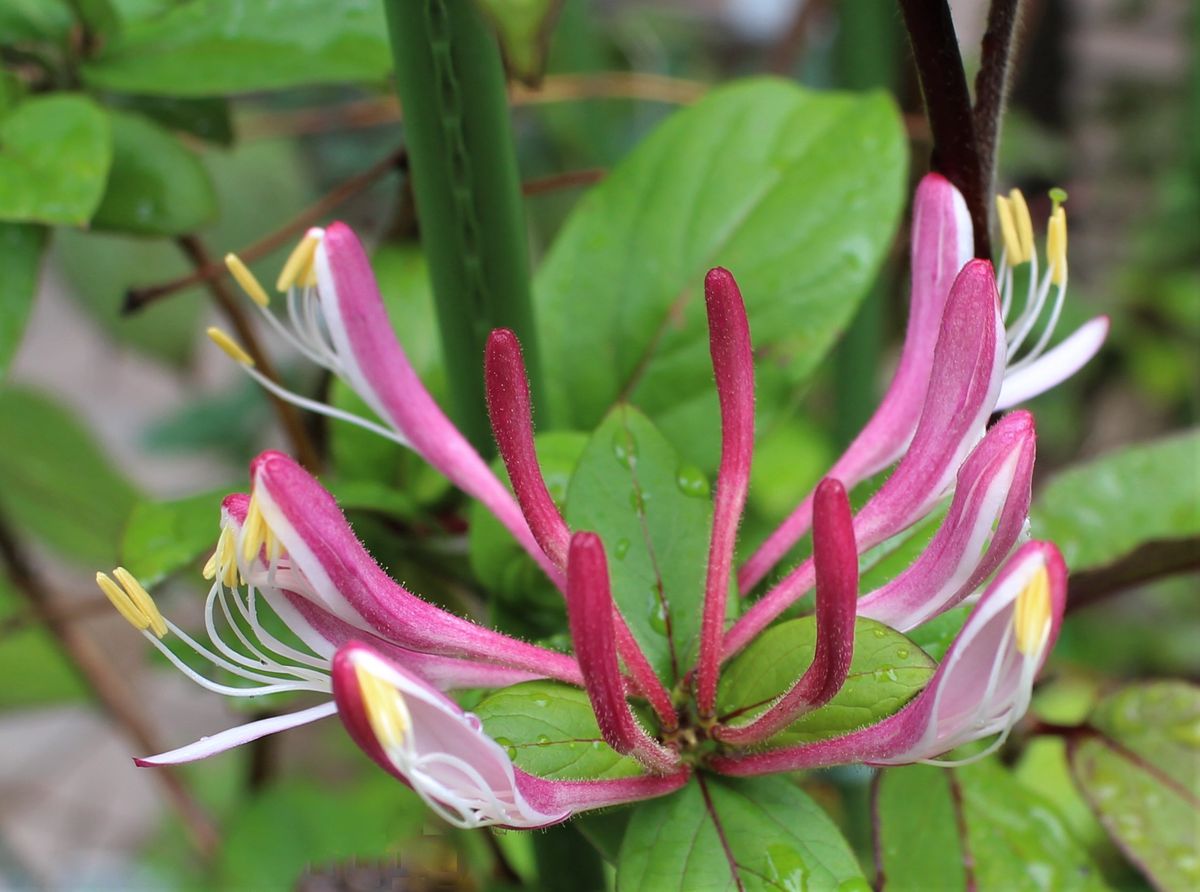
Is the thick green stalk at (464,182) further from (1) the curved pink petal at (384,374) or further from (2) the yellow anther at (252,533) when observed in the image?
(2) the yellow anther at (252,533)

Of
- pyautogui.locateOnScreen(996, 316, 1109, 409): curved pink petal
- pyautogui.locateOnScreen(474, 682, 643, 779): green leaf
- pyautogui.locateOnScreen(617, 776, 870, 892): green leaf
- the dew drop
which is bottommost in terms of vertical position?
pyautogui.locateOnScreen(617, 776, 870, 892): green leaf

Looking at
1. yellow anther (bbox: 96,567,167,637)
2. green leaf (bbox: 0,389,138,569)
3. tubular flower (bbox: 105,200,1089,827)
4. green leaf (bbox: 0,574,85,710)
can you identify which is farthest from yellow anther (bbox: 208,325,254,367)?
green leaf (bbox: 0,574,85,710)

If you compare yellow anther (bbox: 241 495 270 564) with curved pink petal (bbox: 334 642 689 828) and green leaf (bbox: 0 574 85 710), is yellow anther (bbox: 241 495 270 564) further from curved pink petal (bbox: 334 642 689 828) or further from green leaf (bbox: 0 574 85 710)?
green leaf (bbox: 0 574 85 710)

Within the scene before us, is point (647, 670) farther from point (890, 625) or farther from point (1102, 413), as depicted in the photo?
point (1102, 413)

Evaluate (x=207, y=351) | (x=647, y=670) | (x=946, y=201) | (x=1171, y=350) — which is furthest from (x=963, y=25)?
(x=207, y=351)

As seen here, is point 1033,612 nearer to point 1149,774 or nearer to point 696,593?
point 696,593

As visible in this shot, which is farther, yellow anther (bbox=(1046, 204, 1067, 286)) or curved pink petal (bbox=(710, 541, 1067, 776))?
yellow anther (bbox=(1046, 204, 1067, 286))

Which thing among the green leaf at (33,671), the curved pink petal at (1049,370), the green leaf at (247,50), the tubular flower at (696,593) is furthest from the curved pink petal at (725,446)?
the green leaf at (33,671)
